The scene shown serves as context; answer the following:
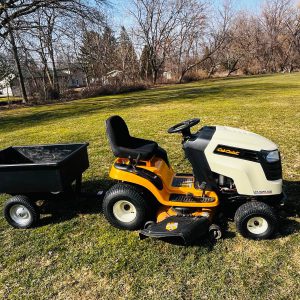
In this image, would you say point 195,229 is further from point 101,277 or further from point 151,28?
point 151,28

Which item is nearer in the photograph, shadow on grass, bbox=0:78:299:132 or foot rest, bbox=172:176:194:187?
foot rest, bbox=172:176:194:187

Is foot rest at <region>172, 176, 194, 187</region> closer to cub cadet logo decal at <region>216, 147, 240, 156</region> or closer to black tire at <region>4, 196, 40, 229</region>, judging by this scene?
cub cadet logo decal at <region>216, 147, 240, 156</region>

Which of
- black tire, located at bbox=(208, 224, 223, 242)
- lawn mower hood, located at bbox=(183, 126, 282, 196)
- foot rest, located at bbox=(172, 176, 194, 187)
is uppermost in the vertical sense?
lawn mower hood, located at bbox=(183, 126, 282, 196)

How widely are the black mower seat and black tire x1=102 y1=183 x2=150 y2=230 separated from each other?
0.34 m

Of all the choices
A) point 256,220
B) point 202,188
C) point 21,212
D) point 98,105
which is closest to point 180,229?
point 202,188

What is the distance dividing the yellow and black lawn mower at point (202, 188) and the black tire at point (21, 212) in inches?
33.9

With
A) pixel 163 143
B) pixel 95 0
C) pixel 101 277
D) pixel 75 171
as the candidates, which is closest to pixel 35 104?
pixel 95 0

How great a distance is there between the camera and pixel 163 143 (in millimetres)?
7035

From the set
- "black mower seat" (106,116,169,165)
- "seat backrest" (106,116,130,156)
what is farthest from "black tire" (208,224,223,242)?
"seat backrest" (106,116,130,156)

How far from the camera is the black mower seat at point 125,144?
3.46m

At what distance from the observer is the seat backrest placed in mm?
3527

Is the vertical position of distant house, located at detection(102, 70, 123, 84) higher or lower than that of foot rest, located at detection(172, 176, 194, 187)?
higher

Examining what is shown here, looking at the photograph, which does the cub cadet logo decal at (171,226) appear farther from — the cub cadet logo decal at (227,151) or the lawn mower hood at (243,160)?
the cub cadet logo decal at (227,151)

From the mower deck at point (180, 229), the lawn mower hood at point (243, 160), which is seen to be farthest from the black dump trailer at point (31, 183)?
the lawn mower hood at point (243, 160)
